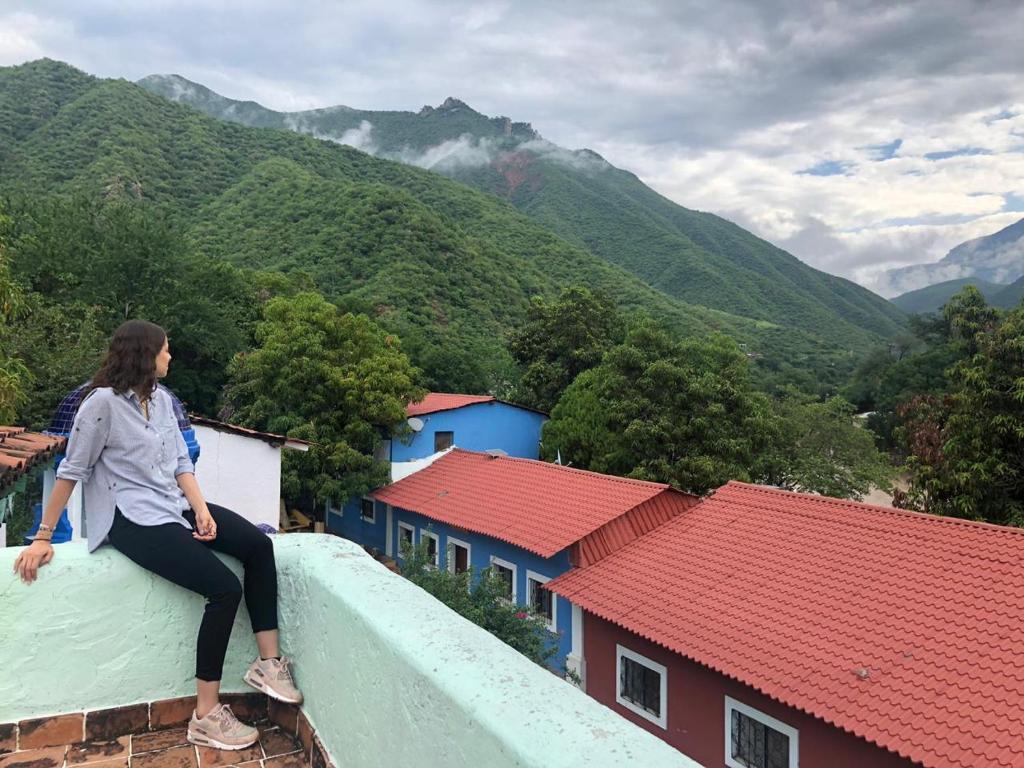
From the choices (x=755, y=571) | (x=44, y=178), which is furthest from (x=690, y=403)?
(x=44, y=178)

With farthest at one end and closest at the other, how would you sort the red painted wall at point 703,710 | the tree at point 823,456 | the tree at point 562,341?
the tree at point 562,341 < the tree at point 823,456 < the red painted wall at point 703,710

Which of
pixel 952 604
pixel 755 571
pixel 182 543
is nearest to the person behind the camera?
pixel 182 543

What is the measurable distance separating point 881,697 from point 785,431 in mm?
13363

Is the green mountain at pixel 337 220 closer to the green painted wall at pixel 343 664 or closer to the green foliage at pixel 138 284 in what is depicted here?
the green foliage at pixel 138 284

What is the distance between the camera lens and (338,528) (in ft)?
63.4

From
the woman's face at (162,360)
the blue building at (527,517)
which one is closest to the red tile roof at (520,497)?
the blue building at (527,517)

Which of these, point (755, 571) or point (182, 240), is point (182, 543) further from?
point (182, 240)

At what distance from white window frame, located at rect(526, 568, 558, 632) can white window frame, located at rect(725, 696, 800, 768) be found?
4.11 m

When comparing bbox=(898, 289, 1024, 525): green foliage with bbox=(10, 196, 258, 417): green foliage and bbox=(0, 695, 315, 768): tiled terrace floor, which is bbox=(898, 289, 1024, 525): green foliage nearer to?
bbox=(0, 695, 315, 768): tiled terrace floor

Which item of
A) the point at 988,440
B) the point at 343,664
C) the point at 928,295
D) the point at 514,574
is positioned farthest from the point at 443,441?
the point at 928,295

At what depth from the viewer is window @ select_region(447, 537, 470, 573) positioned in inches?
581

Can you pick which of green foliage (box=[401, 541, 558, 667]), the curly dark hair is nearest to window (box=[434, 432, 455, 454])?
green foliage (box=[401, 541, 558, 667])

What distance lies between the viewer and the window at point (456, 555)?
1476cm

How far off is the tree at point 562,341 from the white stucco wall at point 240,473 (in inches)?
501
